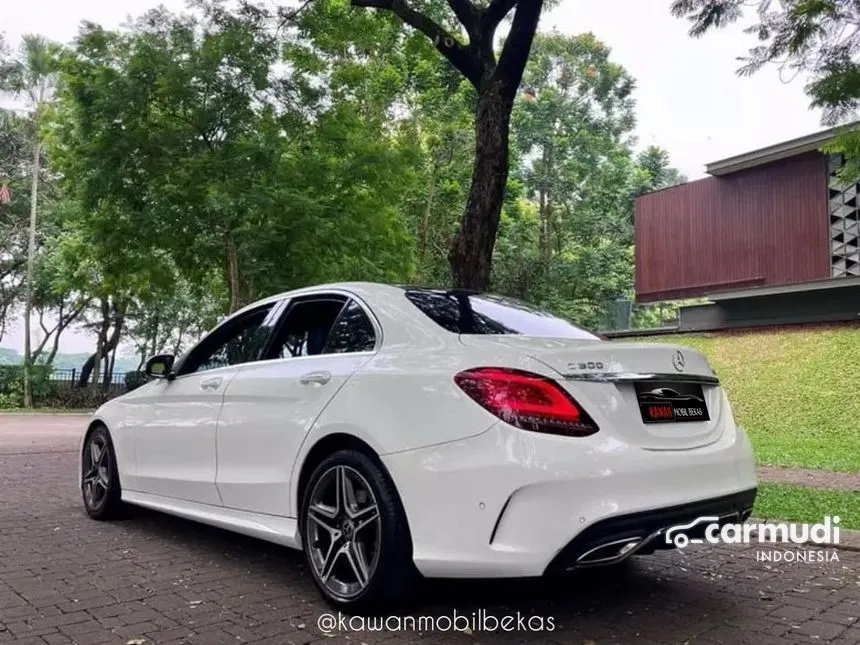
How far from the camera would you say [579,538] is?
2752 mm

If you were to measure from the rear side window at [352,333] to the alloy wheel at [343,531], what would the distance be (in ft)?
2.03

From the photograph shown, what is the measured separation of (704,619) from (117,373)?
116 feet

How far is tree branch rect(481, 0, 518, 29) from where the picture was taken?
26.7ft

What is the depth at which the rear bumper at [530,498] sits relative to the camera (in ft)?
9.04

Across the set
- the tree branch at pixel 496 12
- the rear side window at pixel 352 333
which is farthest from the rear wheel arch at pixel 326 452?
the tree branch at pixel 496 12

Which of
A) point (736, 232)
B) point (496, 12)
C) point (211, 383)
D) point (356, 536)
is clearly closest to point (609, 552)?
point (356, 536)

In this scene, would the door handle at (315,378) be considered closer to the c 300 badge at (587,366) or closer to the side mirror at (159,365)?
the c 300 badge at (587,366)

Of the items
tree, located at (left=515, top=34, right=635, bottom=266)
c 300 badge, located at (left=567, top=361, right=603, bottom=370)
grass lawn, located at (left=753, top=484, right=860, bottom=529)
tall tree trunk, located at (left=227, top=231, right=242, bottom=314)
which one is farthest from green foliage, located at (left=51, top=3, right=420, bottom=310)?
tree, located at (left=515, top=34, right=635, bottom=266)

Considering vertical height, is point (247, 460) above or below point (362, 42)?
below

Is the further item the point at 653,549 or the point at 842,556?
the point at 842,556

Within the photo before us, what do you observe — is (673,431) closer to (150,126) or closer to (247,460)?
(247,460)

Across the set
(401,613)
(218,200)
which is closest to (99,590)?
(401,613)

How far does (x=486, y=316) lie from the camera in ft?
12.3
